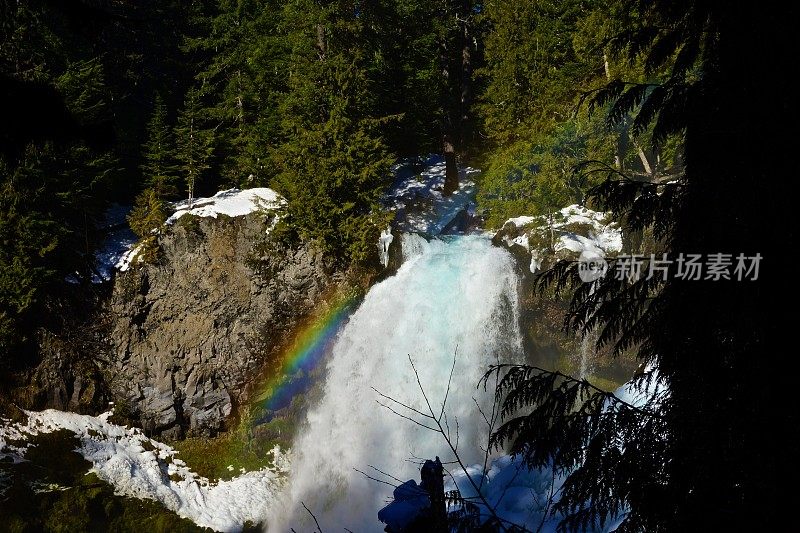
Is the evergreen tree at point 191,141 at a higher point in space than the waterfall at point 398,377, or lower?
higher

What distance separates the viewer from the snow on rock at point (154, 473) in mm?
13883

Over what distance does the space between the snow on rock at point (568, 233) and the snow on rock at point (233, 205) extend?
8148 mm

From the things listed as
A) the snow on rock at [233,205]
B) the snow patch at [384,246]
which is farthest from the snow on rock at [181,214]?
the snow patch at [384,246]

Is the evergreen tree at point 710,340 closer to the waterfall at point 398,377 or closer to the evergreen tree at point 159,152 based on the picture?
the waterfall at point 398,377

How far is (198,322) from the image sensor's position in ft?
54.2

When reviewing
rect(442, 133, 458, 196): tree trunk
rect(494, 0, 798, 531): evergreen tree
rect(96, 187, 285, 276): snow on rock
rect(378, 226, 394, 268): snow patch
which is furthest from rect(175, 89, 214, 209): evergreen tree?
rect(494, 0, 798, 531): evergreen tree

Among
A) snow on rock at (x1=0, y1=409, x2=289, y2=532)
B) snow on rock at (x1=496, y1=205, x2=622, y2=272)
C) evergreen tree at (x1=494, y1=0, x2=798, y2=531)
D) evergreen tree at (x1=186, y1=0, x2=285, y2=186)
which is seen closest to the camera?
evergreen tree at (x1=494, y1=0, x2=798, y2=531)

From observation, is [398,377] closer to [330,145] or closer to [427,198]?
[330,145]

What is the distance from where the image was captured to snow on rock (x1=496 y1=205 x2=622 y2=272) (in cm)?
1501

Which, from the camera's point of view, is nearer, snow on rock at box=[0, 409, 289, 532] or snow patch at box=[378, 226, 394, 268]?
snow on rock at box=[0, 409, 289, 532]

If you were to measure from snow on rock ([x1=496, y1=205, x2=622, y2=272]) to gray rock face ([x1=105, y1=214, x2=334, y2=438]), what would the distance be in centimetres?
637

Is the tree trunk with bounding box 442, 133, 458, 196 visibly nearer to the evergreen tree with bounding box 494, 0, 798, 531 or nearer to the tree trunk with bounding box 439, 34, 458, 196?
the tree trunk with bounding box 439, 34, 458, 196

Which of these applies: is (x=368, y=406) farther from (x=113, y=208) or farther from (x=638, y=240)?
(x=113, y=208)

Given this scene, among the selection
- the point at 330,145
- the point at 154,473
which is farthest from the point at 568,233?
the point at 154,473
